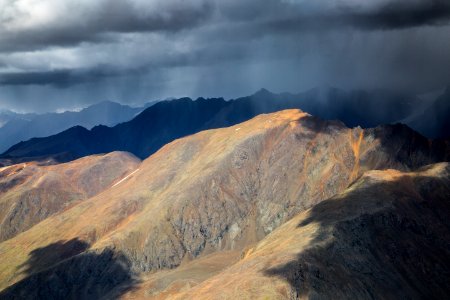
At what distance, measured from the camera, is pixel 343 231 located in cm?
15950

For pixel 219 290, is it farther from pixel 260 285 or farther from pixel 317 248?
pixel 317 248

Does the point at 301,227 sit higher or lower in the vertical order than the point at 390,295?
higher

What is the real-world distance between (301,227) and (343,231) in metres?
18.2

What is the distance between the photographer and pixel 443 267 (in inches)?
6417

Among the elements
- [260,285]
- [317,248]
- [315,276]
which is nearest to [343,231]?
[317,248]

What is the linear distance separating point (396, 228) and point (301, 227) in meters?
31.2

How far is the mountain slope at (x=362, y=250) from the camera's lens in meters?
139

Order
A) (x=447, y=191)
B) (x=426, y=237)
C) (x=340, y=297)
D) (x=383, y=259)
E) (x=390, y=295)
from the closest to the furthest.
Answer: (x=340, y=297)
(x=390, y=295)
(x=383, y=259)
(x=426, y=237)
(x=447, y=191)

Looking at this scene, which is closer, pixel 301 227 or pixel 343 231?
pixel 343 231

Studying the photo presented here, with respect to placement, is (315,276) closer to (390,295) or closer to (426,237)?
(390,295)

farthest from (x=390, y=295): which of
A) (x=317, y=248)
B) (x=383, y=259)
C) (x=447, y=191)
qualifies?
(x=447, y=191)

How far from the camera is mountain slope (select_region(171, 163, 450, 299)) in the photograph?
455 ft

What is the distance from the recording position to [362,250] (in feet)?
517

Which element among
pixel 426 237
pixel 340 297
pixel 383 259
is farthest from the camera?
pixel 426 237
